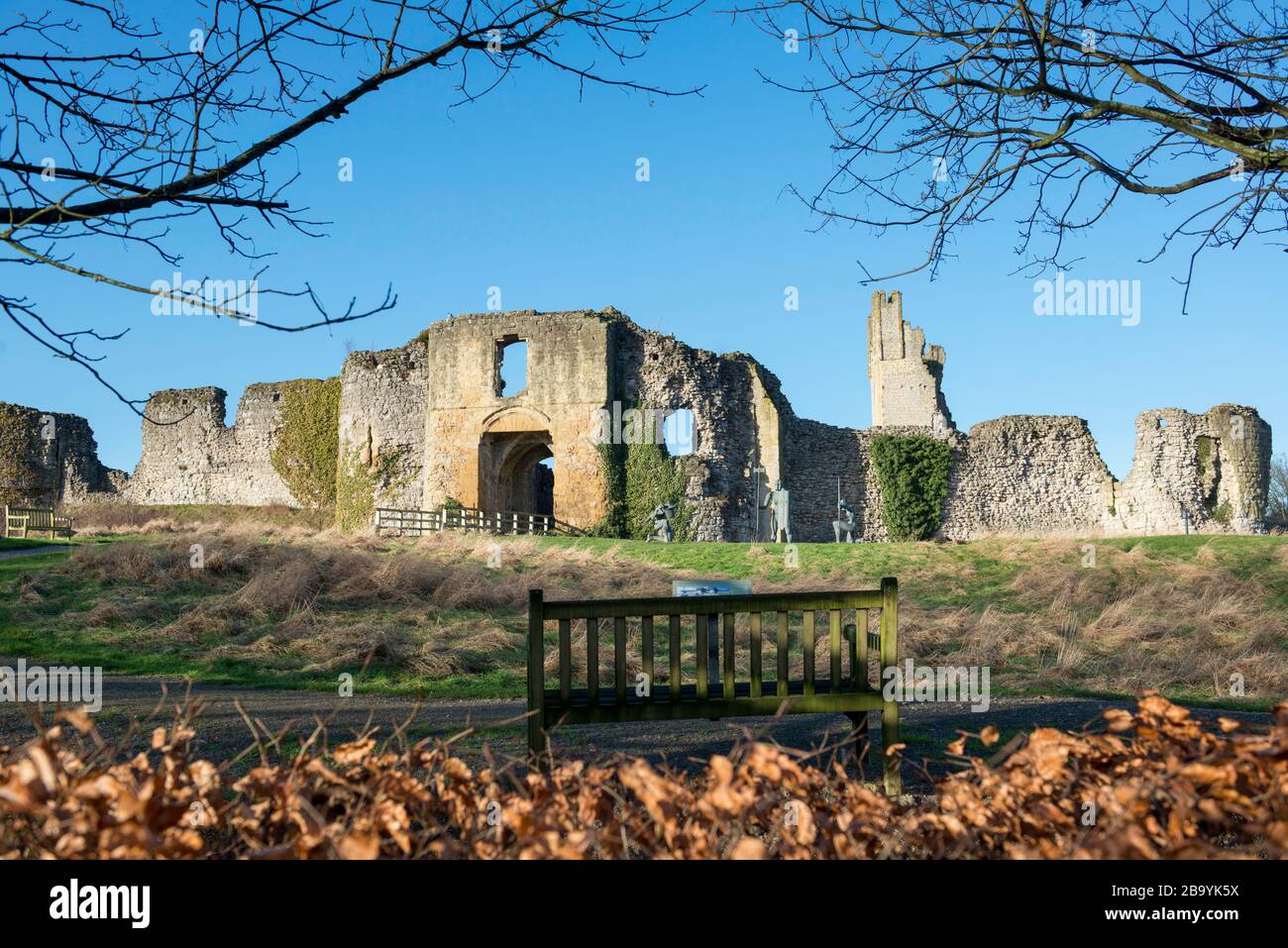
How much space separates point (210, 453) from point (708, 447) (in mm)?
21087

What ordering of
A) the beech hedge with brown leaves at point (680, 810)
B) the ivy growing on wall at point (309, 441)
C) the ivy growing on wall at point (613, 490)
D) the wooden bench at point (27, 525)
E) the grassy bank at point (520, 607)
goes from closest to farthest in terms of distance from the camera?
the beech hedge with brown leaves at point (680, 810), the grassy bank at point (520, 607), the wooden bench at point (27, 525), the ivy growing on wall at point (613, 490), the ivy growing on wall at point (309, 441)

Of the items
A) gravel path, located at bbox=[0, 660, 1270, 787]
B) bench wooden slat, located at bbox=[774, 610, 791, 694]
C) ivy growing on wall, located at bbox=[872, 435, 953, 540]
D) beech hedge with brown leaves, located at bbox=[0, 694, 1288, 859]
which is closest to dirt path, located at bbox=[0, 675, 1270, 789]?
gravel path, located at bbox=[0, 660, 1270, 787]

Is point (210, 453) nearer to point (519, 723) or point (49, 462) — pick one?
point (49, 462)

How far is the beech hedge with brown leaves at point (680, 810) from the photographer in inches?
92.4

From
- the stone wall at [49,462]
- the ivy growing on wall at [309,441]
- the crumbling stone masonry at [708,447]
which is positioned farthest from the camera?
the stone wall at [49,462]

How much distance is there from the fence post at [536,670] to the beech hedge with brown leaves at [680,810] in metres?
1.68

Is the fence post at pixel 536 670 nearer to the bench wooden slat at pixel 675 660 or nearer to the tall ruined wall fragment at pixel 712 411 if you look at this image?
the bench wooden slat at pixel 675 660

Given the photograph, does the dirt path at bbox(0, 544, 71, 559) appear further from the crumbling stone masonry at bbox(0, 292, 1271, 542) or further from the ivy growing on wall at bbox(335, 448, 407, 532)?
the crumbling stone masonry at bbox(0, 292, 1271, 542)

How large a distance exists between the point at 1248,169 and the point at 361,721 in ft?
21.9

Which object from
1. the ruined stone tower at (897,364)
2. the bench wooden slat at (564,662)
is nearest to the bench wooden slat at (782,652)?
the bench wooden slat at (564,662)

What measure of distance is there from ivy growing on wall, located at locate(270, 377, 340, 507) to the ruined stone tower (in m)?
28.4

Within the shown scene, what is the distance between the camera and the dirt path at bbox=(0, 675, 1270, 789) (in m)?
6.04

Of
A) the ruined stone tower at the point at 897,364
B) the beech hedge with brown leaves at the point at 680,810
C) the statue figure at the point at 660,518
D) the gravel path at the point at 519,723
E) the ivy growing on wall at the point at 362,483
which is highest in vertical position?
the ruined stone tower at the point at 897,364
